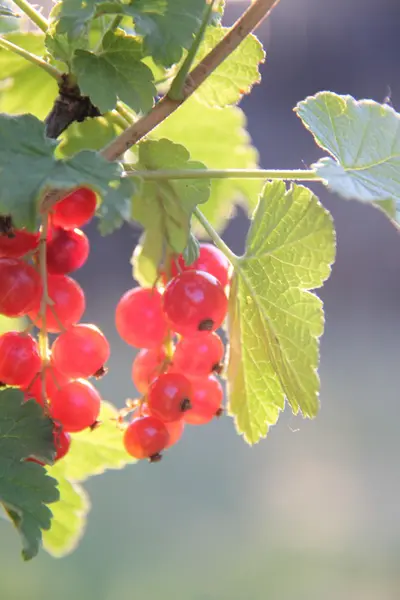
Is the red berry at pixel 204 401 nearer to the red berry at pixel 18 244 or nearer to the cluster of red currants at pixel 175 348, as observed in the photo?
the cluster of red currants at pixel 175 348

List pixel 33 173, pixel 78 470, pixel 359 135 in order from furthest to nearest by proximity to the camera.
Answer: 1. pixel 78 470
2. pixel 359 135
3. pixel 33 173

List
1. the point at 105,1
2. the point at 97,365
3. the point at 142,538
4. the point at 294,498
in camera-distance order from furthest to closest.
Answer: the point at 294,498, the point at 142,538, the point at 97,365, the point at 105,1

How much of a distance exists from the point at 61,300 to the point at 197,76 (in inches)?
5.4

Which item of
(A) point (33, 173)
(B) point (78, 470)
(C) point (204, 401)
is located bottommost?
(B) point (78, 470)

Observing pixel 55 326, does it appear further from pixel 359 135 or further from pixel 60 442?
pixel 359 135

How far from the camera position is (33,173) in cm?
33

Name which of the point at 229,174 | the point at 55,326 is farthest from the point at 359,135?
the point at 55,326

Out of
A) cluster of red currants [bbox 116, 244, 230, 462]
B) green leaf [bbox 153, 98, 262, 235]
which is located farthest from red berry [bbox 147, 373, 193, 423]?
green leaf [bbox 153, 98, 262, 235]

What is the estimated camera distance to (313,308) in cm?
45

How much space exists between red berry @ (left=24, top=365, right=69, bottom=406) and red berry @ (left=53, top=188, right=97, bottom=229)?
0.08m

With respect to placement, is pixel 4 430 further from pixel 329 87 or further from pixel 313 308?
pixel 329 87

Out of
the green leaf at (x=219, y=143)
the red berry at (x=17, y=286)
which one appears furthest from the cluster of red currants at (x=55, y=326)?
the green leaf at (x=219, y=143)

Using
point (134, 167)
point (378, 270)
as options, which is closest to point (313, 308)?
point (134, 167)

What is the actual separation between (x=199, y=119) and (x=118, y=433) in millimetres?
193
